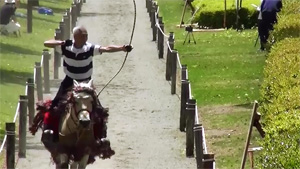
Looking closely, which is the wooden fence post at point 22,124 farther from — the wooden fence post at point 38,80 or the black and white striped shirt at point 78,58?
the wooden fence post at point 38,80

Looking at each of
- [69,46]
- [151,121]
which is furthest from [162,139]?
[69,46]

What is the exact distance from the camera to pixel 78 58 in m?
13.4

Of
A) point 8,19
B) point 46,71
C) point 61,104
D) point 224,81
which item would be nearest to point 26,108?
point 61,104

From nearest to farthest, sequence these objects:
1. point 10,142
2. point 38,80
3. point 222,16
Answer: point 10,142
point 38,80
point 222,16

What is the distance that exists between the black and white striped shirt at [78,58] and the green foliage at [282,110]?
248 centimetres

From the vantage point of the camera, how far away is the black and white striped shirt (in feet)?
43.8

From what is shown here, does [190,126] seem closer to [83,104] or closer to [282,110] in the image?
[282,110]

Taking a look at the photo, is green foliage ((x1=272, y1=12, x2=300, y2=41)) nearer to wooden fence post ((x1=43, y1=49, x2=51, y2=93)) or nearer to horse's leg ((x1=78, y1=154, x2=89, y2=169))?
wooden fence post ((x1=43, y1=49, x2=51, y2=93))

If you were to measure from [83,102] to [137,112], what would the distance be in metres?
8.00

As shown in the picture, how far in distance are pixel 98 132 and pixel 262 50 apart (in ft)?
48.0

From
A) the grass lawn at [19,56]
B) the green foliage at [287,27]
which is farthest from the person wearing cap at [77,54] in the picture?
the green foliage at [287,27]

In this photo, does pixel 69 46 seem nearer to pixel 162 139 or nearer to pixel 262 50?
pixel 162 139

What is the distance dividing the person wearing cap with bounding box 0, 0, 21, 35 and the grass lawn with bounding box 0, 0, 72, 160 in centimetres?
24

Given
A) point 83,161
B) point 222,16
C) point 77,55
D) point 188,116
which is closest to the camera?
point 83,161
